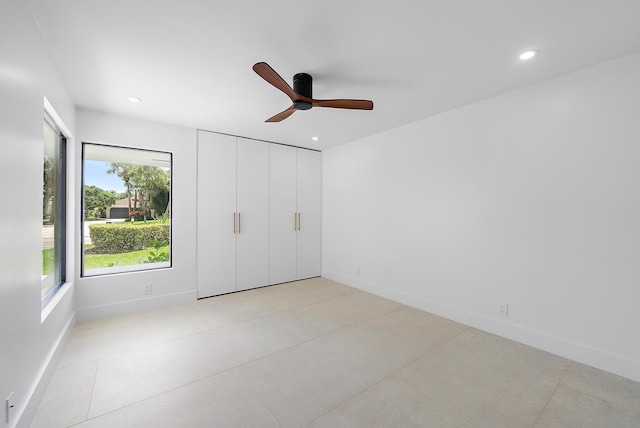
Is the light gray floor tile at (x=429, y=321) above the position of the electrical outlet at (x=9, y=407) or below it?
below

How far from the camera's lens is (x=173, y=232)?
379 cm

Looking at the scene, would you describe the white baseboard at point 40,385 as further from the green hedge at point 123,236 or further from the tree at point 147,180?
the tree at point 147,180

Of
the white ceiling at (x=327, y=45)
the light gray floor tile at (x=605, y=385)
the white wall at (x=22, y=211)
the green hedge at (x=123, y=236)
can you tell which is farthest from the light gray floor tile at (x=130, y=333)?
the light gray floor tile at (x=605, y=385)

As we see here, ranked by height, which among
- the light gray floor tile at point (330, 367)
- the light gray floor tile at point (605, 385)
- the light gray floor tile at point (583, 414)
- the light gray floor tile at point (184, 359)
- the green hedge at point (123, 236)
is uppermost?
the green hedge at point (123, 236)

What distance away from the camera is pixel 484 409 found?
1.79 metres

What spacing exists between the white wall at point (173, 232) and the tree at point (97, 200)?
147mm

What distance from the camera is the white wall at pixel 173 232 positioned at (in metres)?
3.24

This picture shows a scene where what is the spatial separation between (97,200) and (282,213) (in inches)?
103

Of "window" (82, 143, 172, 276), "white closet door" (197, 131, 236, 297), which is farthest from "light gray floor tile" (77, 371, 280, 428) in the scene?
"window" (82, 143, 172, 276)

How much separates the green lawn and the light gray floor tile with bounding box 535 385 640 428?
173 inches

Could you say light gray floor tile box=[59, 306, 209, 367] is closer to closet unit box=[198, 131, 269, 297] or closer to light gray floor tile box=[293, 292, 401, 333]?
closet unit box=[198, 131, 269, 297]

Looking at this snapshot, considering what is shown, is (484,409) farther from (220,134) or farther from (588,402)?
(220,134)

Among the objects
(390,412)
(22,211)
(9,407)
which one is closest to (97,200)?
(22,211)

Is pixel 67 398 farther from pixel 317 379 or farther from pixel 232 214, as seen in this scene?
pixel 232 214
